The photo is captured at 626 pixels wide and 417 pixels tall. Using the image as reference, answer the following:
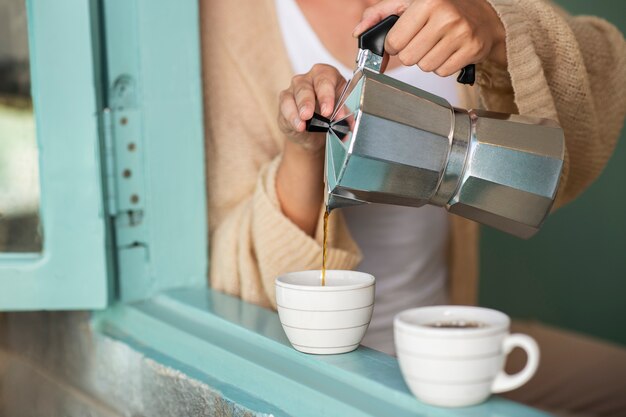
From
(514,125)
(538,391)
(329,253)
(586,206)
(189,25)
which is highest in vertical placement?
(189,25)

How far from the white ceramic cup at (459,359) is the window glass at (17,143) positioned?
2.15ft

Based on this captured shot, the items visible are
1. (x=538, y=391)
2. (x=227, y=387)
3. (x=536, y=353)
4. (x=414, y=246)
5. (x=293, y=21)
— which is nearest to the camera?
(x=536, y=353)

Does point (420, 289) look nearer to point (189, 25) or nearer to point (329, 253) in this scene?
point (329, 253)

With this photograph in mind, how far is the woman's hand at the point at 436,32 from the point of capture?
72 cm

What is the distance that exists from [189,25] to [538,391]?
1223 mm

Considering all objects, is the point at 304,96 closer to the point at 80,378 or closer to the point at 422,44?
the point at 422,44

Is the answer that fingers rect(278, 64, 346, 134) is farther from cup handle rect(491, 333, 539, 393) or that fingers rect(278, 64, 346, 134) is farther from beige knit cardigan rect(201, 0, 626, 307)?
cup handle rect(491, 333, 539, 393)

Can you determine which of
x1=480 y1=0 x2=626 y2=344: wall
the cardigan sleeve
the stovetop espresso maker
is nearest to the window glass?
the stovetop espresso maker

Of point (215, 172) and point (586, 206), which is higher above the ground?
point (215, 172)

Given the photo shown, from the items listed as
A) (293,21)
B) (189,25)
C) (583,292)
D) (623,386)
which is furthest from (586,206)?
(189,25)

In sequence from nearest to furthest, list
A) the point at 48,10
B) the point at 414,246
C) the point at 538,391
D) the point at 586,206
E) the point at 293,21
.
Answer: the point at 48,10 < the point at 293,21 < the point at 414,246 < the point at 538,391 < the point at 586,206

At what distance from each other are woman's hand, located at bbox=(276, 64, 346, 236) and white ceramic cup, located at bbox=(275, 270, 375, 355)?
7.4 inches

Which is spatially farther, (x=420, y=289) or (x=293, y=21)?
(x=420, y=289)

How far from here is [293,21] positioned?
1.22 meters
